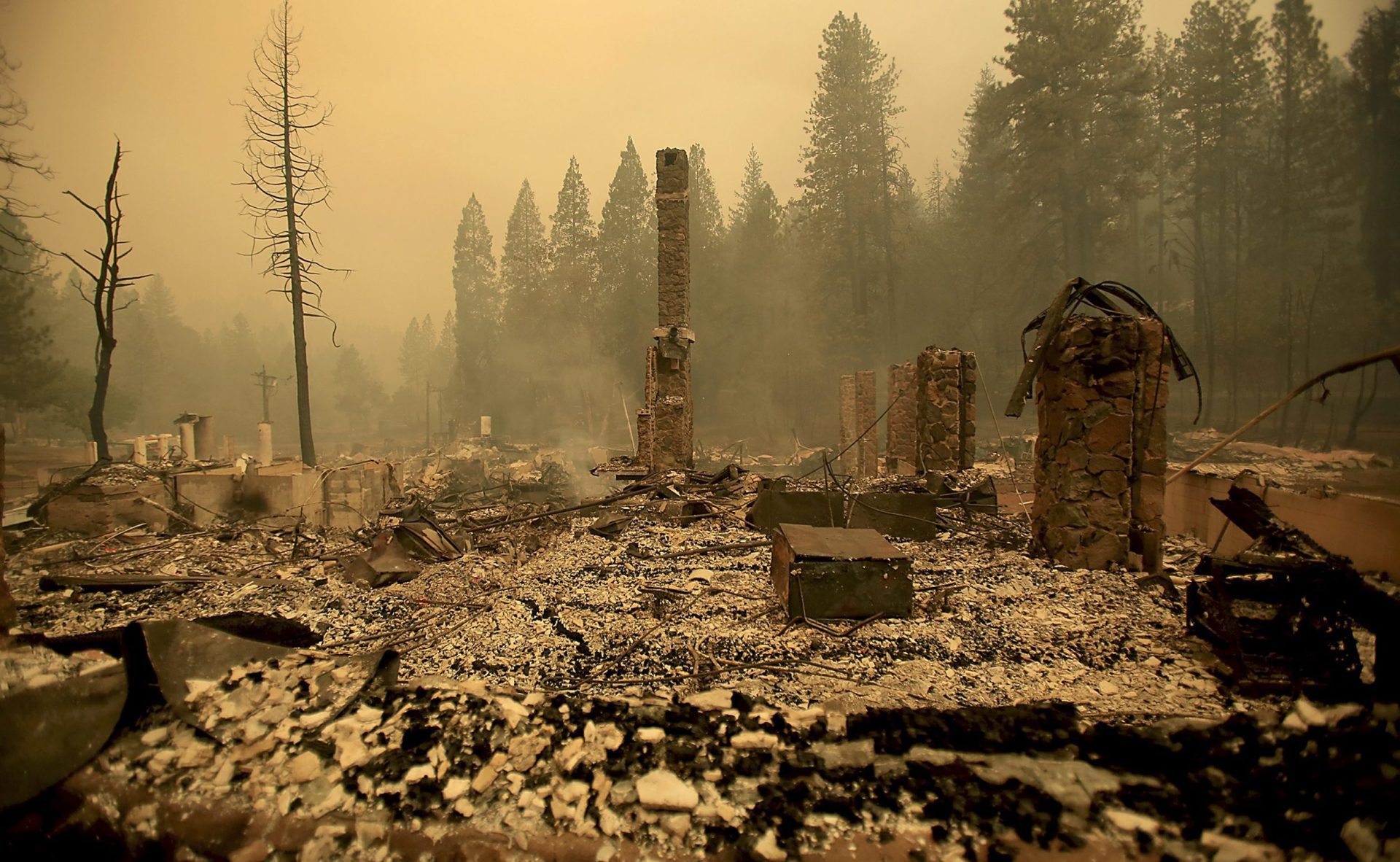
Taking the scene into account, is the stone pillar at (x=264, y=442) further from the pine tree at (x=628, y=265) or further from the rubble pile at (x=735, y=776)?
the pine tree at (x=628, y=265)

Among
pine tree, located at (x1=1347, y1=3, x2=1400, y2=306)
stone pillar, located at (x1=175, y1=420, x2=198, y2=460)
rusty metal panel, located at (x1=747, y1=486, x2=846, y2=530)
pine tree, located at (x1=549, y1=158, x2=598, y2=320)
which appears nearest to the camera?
rusty metal panel, located at (x1=747, y1=486, x2=846, y2=530)

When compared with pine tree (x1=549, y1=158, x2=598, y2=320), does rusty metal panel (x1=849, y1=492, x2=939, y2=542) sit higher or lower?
lower

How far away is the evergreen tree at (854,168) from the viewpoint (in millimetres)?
25250

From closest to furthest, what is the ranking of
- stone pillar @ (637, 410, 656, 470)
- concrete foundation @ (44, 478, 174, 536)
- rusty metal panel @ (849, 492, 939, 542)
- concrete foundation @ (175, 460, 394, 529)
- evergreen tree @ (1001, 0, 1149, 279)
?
rusty metal panel @ (849, 492, 939, 542) < concrete foundation @ (44, 478, 174, 536) < concrete foundation @ (175, 460, 394, 529) < stone pillar @ (637, 410, 656, 470) < evergreen tree @ (1001, 0, 1149, 279)

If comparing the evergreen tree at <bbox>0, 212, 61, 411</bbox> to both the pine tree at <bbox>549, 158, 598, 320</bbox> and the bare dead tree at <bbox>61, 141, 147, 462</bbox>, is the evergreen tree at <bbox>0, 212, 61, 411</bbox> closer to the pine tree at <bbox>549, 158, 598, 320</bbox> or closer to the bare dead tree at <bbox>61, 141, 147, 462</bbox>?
the bare dead tree at <bbox>61, 141, 147, 462</bbox>

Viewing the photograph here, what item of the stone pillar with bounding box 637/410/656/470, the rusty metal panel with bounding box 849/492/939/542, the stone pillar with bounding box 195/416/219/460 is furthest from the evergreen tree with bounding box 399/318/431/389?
the rusty metal panel with bounding box 849/492/939/542

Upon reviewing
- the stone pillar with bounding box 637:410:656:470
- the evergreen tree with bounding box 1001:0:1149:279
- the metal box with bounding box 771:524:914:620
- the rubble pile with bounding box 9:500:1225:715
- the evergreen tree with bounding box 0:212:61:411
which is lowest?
the rubble pile with bounding box 9:500:1225:715

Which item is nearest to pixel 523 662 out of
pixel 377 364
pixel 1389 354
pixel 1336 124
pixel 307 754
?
pixel 307 754

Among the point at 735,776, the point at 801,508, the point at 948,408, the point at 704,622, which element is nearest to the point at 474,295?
the point at 948,408

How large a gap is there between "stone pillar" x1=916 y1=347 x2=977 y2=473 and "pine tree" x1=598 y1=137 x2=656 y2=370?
21773 mm

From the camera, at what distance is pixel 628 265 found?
3098 centimetres

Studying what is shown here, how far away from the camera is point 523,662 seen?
3588 mm

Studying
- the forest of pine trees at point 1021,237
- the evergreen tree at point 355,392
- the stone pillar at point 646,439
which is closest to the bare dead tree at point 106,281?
the stone pillar at point 646,439

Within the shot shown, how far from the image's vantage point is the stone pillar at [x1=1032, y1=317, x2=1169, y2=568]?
488 cm
